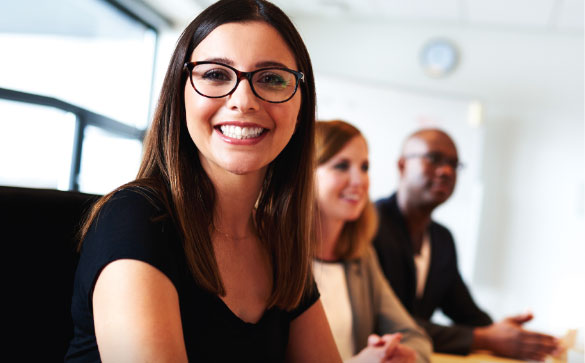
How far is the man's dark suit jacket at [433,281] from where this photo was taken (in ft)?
6.83

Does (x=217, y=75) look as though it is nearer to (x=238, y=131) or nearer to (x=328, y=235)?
(x=238, y=131)

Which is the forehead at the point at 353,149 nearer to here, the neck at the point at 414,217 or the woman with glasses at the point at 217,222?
the woman with glasses at the point at 217,222

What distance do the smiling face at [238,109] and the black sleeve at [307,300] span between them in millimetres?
299

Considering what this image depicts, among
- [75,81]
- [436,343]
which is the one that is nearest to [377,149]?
[75,81]

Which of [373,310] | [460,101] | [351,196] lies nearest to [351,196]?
[351,196]

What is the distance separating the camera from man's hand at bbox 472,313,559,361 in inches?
78.9

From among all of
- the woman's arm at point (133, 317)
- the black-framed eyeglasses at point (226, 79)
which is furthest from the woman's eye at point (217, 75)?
the woman's arm at point (133, 317)

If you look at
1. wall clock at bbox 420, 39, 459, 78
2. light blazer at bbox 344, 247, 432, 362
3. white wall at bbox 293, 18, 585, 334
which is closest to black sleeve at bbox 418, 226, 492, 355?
light blazer at bbox 344, 247, 432, 362

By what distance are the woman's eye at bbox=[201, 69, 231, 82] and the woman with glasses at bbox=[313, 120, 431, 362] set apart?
30.2 inches

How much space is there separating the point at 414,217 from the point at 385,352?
1.25 m

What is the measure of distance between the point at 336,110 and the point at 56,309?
3.63 meters

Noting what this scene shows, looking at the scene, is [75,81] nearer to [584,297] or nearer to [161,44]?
[161,44]

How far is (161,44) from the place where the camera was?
4.78 metres

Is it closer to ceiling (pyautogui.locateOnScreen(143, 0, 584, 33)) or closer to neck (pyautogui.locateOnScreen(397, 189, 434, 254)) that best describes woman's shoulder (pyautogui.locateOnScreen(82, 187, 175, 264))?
neck (pyautogui.locateOnScreen(397, 189, 434, 254))
